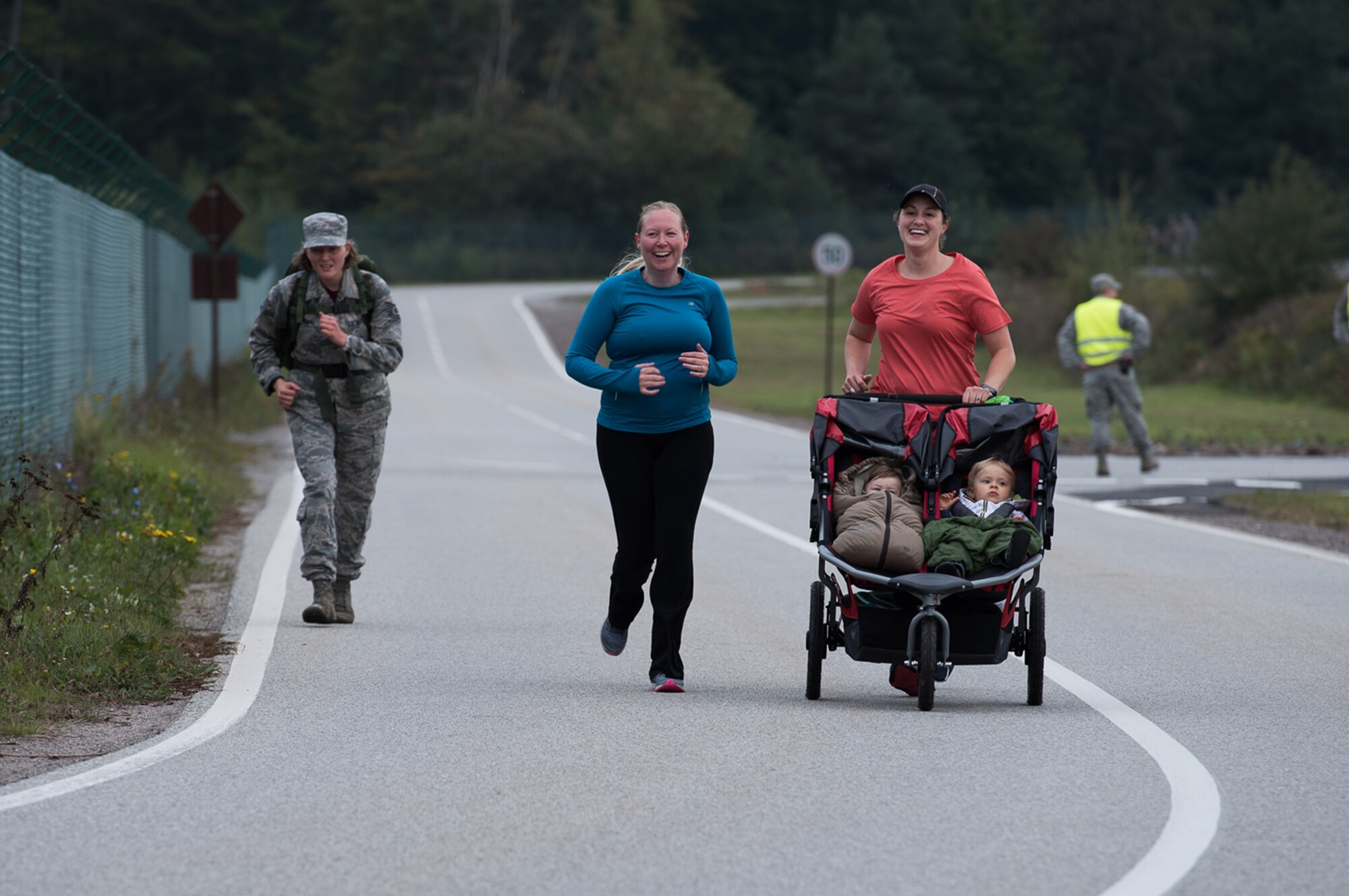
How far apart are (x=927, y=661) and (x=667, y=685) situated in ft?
3.69

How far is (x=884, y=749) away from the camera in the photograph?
6430mm

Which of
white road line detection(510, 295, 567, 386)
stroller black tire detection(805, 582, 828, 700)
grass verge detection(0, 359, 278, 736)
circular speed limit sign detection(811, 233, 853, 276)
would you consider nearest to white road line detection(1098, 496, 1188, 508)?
grass verge detection(0, 359, 278, 736)

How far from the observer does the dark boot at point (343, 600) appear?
9344 mm

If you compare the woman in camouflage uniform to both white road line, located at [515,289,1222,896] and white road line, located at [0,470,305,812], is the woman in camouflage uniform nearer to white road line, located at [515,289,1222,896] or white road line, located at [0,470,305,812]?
white road line, located at [0,470,305,812]

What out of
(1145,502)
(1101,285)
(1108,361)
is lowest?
(1145,502)

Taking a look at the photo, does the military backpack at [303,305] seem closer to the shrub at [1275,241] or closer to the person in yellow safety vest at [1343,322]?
the person in yellow safety vest at [1343,322]

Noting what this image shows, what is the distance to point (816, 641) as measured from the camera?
7.27 metres

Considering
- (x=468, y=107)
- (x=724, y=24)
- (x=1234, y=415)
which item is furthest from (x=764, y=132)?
(x=1234, y=415)

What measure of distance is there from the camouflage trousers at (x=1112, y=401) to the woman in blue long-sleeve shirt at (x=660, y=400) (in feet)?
41.0

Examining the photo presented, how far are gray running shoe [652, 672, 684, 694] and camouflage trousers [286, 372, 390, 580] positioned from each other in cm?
222

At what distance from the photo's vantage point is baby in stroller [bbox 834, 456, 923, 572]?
6.97 m

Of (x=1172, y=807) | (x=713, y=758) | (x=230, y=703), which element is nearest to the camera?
(x=1172, y=807)

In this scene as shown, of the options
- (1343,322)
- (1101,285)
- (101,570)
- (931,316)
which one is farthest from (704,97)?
(931,316)

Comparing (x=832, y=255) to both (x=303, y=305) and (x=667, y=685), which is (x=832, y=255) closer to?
(x=303, y=305)
